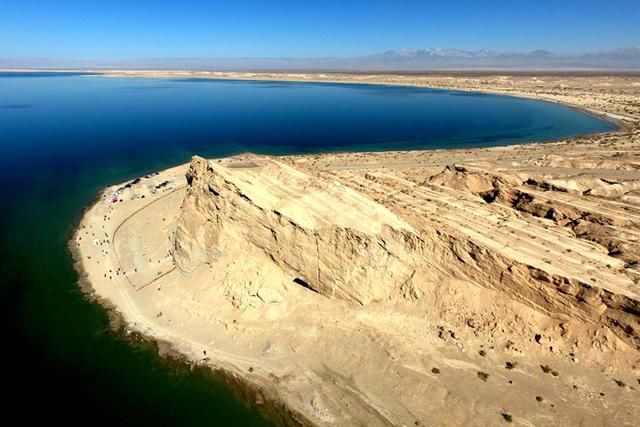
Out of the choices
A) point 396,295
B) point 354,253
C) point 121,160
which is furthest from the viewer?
point 121,160

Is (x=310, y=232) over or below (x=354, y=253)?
over

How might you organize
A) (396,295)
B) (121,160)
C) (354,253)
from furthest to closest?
(121,160), (396,295), (354,253)

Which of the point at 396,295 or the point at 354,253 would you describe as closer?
the point at 354,253

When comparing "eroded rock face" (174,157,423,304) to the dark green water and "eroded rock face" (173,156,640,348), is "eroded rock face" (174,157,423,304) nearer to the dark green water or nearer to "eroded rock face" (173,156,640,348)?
"eroded rock face" (173,156,640,348)

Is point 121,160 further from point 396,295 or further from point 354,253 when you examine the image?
point 396,295

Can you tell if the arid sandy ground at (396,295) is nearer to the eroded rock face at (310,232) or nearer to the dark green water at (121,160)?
the eroded rock face at (310,232)

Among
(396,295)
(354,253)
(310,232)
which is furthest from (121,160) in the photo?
(396,295)
